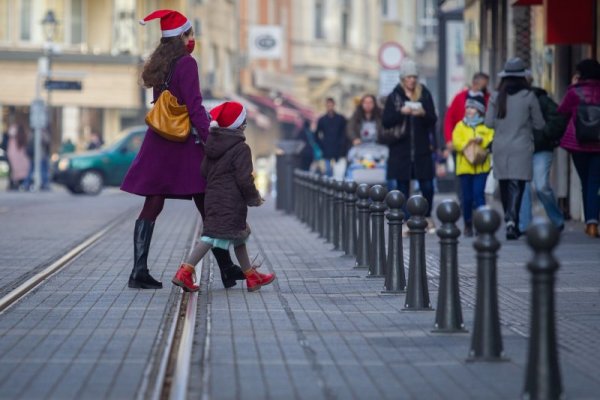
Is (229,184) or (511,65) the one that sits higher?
(511,65)

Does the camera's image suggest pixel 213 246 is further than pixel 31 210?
No

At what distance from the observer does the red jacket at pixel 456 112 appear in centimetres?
2002

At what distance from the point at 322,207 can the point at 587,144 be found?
3398 millimetres

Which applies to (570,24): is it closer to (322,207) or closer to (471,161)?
(471,161)

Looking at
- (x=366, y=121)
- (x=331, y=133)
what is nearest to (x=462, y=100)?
(x=366, y=121)

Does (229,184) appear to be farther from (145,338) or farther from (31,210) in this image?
(31,210)

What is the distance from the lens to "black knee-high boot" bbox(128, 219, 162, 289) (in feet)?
40.8

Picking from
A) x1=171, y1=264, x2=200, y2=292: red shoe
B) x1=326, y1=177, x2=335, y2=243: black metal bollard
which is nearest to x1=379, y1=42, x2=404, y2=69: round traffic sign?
x1=326, y1=177, x2=335, y2=243: black metal bollard

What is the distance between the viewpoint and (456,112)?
2016 centimetres

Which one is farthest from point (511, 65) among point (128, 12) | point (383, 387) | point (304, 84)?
point (304, 84)

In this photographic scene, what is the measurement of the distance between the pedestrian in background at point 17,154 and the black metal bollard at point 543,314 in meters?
38.9

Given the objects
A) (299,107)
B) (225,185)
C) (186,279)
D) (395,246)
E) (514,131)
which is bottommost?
(186,279)

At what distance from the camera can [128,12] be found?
56094 millimetres

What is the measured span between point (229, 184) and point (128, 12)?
44693 millimetres
